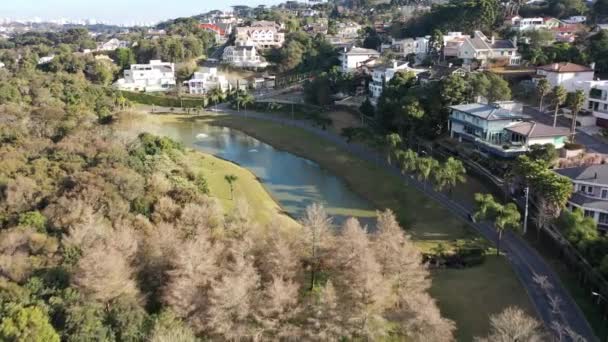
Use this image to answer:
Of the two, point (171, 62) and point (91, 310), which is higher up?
point (171, 62)

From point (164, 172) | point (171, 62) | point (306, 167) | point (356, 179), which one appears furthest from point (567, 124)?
point (171, 62)

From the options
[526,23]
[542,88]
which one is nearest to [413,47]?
[526,23]

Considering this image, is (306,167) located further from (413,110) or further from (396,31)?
(396,31)

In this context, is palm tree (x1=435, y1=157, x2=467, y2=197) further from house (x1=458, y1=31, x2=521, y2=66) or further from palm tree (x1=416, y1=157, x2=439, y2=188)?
house (x1=458, y1=31, x2=521, y2=66)

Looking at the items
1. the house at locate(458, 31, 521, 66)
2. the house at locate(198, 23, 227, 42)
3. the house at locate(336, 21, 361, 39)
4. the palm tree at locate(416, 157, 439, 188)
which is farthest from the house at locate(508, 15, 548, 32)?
the house at locate(198, 23, 227, 42)

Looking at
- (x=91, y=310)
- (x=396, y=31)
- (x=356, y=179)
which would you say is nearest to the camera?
(x=91, y=310)

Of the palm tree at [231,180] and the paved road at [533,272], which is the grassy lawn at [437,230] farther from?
the palm tree at [231,180]

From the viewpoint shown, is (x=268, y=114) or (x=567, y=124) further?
(x=268, y=114)
